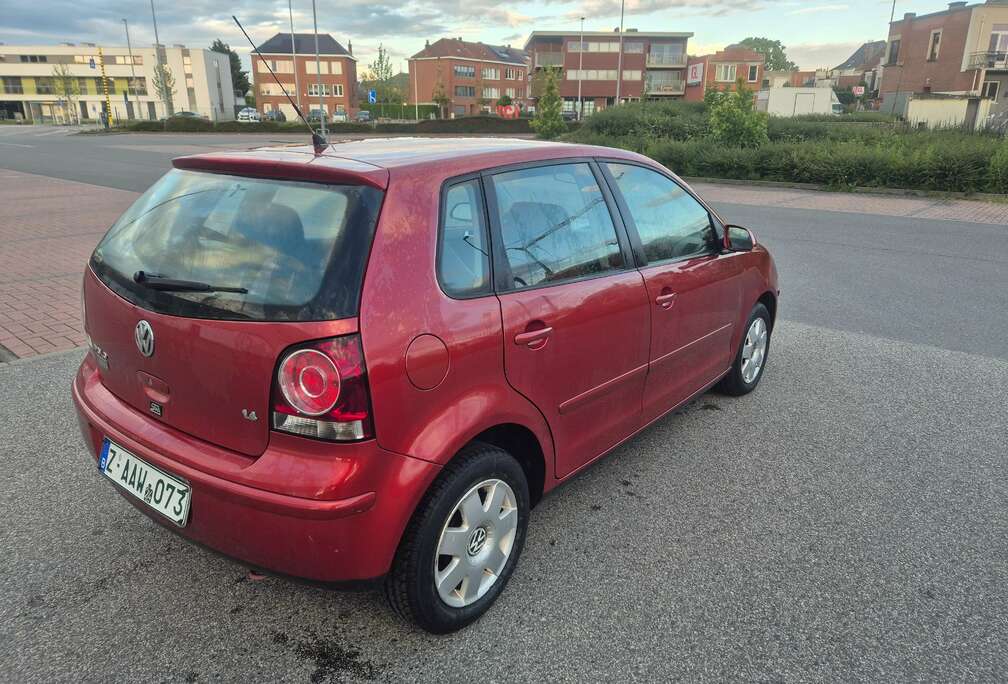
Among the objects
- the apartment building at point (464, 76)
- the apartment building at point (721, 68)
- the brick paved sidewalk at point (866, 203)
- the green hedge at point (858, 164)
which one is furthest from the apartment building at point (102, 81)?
the brick paved sidewalk at point (866, 203)

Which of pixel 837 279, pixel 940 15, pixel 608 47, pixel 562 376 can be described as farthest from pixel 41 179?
pixel 608 47

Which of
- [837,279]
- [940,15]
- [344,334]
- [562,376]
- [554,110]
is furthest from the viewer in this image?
[940,15]

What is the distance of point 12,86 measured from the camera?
93312mm

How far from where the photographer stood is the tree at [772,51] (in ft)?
558

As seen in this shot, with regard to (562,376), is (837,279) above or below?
below

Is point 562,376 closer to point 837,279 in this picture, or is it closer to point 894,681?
point 894,681

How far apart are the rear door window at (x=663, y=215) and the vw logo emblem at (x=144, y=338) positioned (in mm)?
2043

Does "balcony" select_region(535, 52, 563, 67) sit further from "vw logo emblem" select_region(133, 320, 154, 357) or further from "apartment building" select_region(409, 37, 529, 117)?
"vw logo emblem" select_region(133, 320, 154, 357)

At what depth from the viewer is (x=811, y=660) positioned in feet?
7.70

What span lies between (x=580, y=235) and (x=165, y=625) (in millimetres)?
2126

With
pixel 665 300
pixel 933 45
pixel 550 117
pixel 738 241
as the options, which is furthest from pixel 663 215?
pixel 933 45

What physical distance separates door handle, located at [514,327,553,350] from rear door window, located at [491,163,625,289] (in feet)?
0.56

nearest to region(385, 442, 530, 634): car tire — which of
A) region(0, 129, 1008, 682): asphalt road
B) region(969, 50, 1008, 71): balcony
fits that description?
region(0, 129, 1008, 682): asphalt road

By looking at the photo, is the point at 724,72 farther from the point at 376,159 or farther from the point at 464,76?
the point at 376,159
